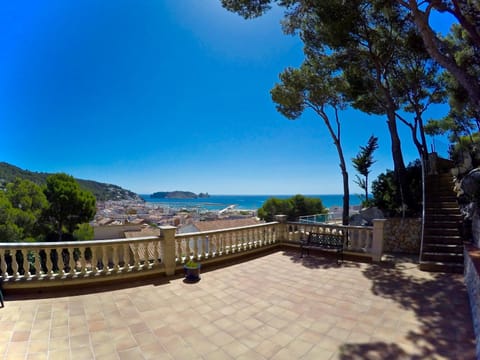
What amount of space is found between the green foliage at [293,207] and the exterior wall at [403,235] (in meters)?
19.3

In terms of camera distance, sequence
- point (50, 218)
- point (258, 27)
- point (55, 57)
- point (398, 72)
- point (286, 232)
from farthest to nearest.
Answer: point (50, 218) → point (398, 72) → point (55, 57) → point (258, 27) → point (286, 232)

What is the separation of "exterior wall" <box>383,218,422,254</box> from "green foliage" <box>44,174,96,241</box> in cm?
2103

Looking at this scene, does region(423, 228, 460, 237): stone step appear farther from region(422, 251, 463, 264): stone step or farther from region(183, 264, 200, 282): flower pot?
region(183, 264, 200, 282): flower pot

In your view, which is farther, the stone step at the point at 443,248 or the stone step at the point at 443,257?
the stone step at the point at 443,248

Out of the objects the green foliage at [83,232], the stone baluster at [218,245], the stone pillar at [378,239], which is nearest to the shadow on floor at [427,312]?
the stone pillar at [378,239]

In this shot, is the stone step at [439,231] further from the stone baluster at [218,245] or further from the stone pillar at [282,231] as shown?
the stone baluster at [218,245]

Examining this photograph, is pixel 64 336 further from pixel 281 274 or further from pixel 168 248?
pixel 281 274

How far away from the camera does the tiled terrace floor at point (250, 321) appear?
246cm

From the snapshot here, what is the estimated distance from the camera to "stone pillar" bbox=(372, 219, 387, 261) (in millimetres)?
5867

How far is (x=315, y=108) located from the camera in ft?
35.7

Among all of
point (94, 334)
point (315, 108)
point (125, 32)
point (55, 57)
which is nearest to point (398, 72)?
point (315, 108)

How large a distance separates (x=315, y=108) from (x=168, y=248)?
9373 mm

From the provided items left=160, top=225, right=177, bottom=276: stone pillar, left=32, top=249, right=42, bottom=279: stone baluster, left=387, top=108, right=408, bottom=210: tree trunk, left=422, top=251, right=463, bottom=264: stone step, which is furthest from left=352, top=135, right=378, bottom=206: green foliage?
left=32, top=249, right=42, bottom=279: stone baluster

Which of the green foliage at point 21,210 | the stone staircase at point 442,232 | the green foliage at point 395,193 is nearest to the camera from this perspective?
the stone staircase at point 442,232
